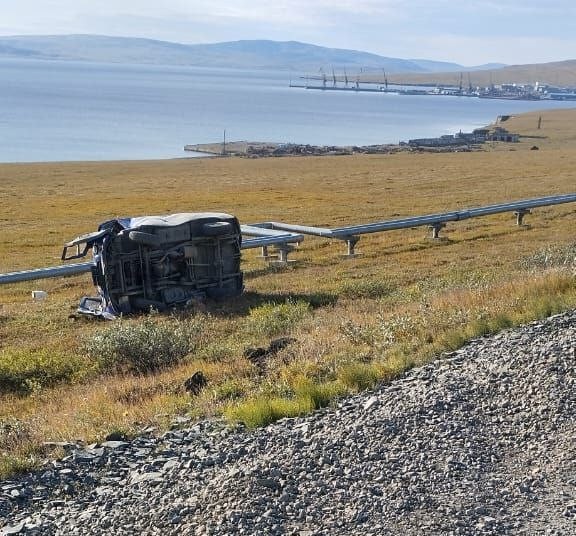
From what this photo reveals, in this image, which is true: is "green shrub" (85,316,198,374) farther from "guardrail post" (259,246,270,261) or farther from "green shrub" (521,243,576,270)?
"guardrail post" (259,246,270,261)

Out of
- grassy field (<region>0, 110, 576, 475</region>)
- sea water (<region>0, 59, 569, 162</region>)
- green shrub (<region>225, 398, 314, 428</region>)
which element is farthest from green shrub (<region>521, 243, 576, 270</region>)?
sea water (<region>0, 59, 569, 162</region>)

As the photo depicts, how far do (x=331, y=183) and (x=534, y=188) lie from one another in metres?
12.8

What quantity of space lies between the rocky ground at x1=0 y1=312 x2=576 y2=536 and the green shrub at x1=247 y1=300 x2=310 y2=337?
4.52m

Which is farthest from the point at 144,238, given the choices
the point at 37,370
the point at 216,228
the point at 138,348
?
the point at 37,370

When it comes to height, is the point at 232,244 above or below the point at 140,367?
above

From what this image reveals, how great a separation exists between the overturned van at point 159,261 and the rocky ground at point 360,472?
6774 millimetres

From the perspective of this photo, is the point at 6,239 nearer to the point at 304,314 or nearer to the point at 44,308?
the point at 44,308

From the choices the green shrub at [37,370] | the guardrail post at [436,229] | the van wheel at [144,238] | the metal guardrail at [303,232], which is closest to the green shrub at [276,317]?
the van wheel at [144,238]

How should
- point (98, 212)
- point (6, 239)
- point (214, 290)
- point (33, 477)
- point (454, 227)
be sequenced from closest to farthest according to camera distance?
point (33, 477)
point (214, 290)
point (454, 227)
point (6, 239)
point (98, 212)

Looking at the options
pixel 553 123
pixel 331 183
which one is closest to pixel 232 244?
pixel 331 183

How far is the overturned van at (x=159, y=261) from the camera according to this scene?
13617 millimetres

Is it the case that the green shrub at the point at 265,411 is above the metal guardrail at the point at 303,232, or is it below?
above

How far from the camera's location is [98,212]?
3631 cm

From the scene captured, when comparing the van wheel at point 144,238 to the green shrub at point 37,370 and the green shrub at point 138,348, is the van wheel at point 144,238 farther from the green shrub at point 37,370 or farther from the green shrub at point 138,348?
the green shrub at point 37,370
